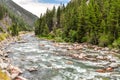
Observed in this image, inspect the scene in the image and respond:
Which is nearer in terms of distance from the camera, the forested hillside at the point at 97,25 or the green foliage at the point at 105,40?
the green foliage at the point at 105,40

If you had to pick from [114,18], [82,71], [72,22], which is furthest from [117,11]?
[82,71]

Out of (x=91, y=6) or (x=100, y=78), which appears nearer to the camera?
(x=100, y=78)

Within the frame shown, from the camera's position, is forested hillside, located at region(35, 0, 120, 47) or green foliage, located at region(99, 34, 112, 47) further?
forested hillside, located at region(35, 0, 120, 47)

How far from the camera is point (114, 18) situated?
68875 millimetres

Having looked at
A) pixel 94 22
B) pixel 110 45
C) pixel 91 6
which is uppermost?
pixel 91 6

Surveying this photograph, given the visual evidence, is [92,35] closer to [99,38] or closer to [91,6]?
[99,38]

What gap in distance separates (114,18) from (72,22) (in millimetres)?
26831

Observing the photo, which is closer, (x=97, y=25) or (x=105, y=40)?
(x=105, y=40)

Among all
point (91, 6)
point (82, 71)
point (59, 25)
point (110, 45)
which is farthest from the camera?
point (59, 25)

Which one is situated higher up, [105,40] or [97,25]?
[97,25]

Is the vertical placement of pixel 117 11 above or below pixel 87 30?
above

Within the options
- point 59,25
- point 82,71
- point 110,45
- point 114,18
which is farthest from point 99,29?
point 59,25

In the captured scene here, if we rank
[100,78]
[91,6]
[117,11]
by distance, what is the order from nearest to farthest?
[100,78] < [117,11] < [91,6]

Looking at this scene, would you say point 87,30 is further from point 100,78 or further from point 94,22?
point 100,78
